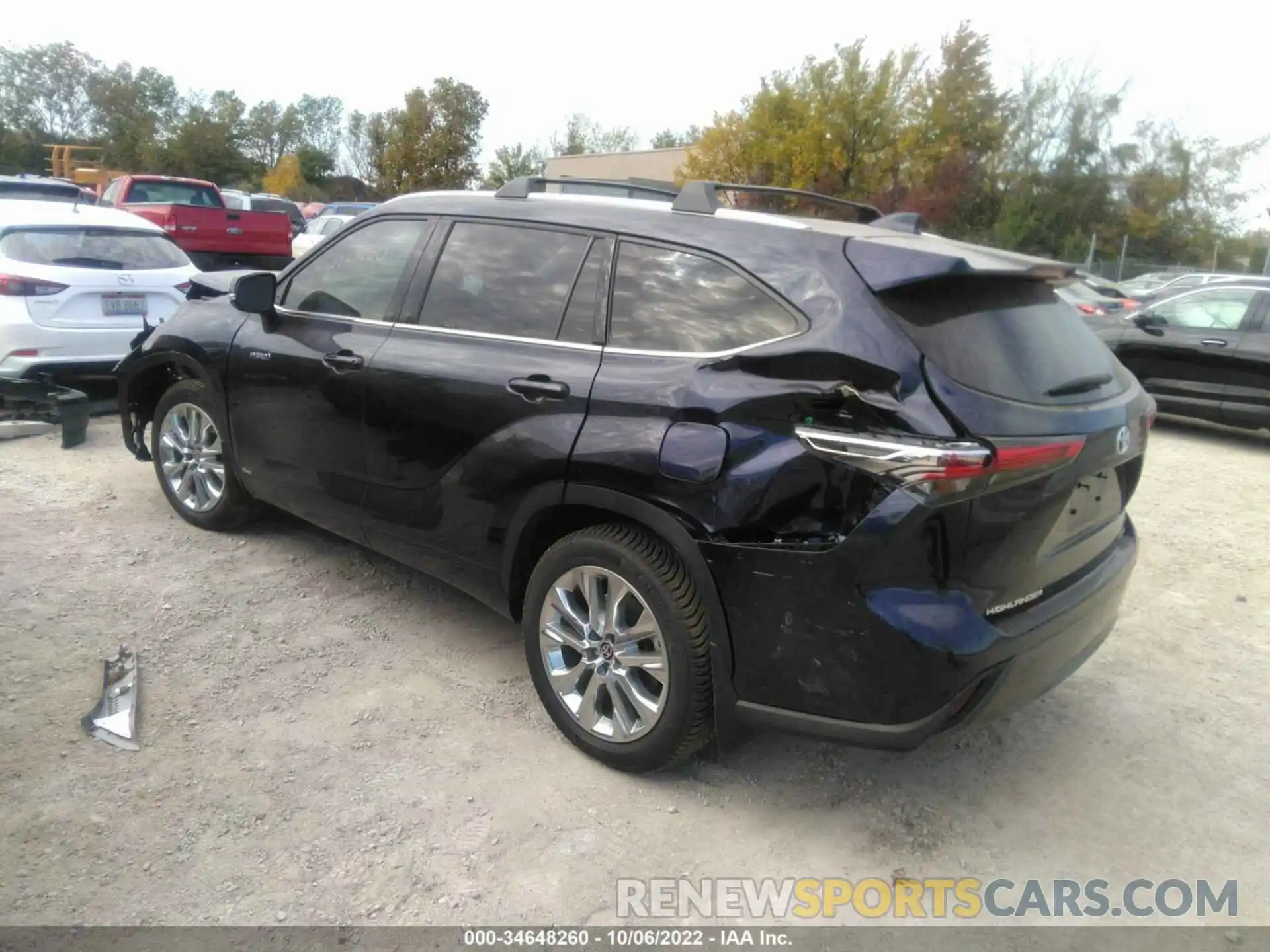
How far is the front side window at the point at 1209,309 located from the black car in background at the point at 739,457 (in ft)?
23.1

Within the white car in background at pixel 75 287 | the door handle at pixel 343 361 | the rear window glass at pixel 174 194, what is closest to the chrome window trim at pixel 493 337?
the door handle at pixel 343 361

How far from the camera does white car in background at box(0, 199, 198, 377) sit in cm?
673

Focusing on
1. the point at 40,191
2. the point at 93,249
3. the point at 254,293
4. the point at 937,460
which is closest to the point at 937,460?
the point at 937,460

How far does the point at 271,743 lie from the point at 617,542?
55.0 inches

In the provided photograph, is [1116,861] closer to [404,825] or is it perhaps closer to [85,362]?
[404,825]

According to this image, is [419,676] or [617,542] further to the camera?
[419,676]

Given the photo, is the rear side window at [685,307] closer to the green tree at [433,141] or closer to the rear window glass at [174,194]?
the rear window glass at [174,194]

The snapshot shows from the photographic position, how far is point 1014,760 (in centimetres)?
341

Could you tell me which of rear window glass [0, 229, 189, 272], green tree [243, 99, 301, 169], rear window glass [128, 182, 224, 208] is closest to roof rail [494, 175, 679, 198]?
rear window glass [0, 229, 189, 272]

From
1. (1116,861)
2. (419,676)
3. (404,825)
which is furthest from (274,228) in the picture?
(1116,861)

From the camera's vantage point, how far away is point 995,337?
9.11 ft

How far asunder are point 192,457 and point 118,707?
191cm

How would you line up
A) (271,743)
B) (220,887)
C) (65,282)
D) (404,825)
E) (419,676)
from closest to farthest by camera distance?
(220,887) < (404,825) < (271,743) < (419,676) < (65,282)

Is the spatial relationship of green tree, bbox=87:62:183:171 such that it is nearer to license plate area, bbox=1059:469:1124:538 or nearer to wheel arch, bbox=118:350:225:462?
wheel arch, bbox=118:350:225:462
